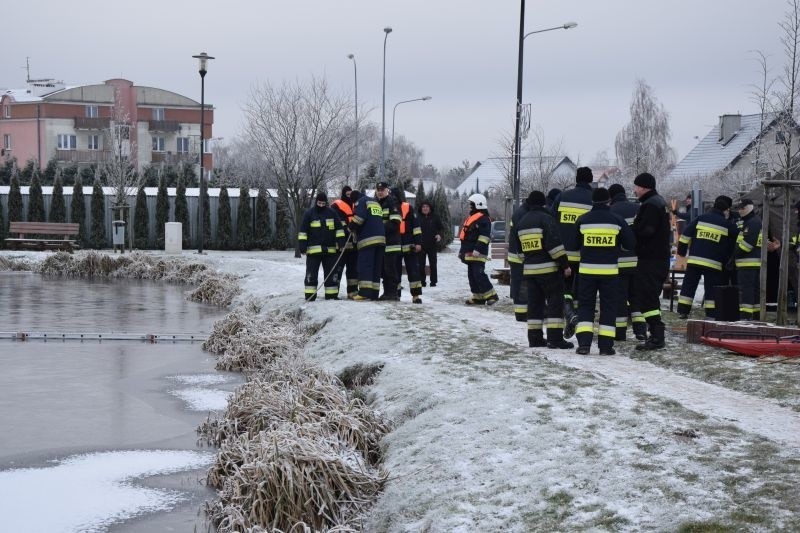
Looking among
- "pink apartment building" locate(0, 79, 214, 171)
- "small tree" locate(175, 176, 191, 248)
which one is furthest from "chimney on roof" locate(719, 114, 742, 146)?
"pink apartment building" locate(0, 79, 214, 171)

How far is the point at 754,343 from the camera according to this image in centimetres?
1180

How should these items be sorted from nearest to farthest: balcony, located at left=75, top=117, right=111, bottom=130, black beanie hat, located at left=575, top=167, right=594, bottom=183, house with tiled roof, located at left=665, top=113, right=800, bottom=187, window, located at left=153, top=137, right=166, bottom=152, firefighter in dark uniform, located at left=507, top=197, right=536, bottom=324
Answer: black beanie hat, located at left=575, top=167, right=594, bottom=183
firefighter in dark uniform, located at left=507, top=197, right=536, bottom=324
house with tiled roof, located at left=665, top=113, right=800, bottom=187
balcony, located at left=75, top=117, right=111, bottom=130
window, located at left=153, top=137, right=166, bottom=152

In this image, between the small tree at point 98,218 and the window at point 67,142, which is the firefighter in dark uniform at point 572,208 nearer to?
the small tree at point 98,218

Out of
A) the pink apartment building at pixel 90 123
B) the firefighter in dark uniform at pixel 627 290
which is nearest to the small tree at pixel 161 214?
Result: the firefighter in dark uniform at pixel 627 290

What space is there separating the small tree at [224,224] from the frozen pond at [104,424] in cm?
2147

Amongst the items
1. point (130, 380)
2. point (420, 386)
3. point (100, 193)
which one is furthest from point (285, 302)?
point (100, 193)

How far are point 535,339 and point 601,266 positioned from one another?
1.32 meters

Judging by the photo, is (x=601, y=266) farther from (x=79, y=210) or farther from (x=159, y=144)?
(x=159, y=144)

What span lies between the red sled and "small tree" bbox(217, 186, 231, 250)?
30.7 metres

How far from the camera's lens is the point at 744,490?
608 cm

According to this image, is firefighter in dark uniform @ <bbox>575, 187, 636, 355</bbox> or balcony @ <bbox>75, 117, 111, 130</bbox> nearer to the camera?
firefighter in dark uniform @ <bbox>575, 187, 636, 355</bbox>

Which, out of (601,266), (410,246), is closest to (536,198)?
(601,266)

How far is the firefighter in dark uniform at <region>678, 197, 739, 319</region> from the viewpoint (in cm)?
1530

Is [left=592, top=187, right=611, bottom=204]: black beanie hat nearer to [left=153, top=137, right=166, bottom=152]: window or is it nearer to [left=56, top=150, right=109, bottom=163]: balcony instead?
[left=56, top=150, right=109, bottom=163]: balcony
